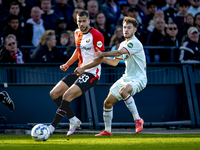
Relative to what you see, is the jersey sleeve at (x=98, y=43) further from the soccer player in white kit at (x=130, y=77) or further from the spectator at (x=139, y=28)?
the spectator at (x=139, y=28)

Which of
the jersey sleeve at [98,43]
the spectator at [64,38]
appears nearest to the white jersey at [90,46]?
the jersey sleeve at [98,43]

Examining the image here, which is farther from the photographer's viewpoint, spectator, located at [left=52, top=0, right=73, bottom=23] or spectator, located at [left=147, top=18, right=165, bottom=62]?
spectator, located at [left=52, top=0, right=73, bottom=23]

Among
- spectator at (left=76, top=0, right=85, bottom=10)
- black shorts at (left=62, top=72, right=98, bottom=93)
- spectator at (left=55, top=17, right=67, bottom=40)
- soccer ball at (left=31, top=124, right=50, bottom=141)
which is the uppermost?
spectator at (left=76, top=0, right=85, bottom=10)

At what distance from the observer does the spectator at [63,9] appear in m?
12.5

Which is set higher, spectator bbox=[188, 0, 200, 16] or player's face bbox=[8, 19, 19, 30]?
spectator bbox=[188, 0, 200, 16]

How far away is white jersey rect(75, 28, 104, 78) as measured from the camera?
735cm

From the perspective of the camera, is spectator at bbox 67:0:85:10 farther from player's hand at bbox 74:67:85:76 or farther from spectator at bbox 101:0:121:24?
player's hand at bbox 74:67:85:76

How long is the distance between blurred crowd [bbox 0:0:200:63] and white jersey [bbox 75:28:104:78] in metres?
2.39

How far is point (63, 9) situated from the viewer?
496 inches

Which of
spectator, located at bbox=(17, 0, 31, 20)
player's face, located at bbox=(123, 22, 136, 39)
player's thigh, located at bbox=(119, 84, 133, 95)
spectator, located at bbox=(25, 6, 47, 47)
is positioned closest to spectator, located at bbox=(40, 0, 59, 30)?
spectator, located at bbox=(25, 6, 47, 47)

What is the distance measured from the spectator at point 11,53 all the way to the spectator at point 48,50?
0.46 m

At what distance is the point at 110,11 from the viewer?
13.0 m

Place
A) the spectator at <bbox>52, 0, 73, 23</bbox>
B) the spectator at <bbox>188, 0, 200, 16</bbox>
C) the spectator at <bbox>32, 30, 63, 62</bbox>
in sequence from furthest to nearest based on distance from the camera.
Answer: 1. the spectator at <bbox>188, 0, 200, 16</bbox>
2. the spectator at <bbox>52, 0, 73, 23</bbox>
3. the spectator at <bbox>32, 30, 63, 62</bbox>

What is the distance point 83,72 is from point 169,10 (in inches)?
294
